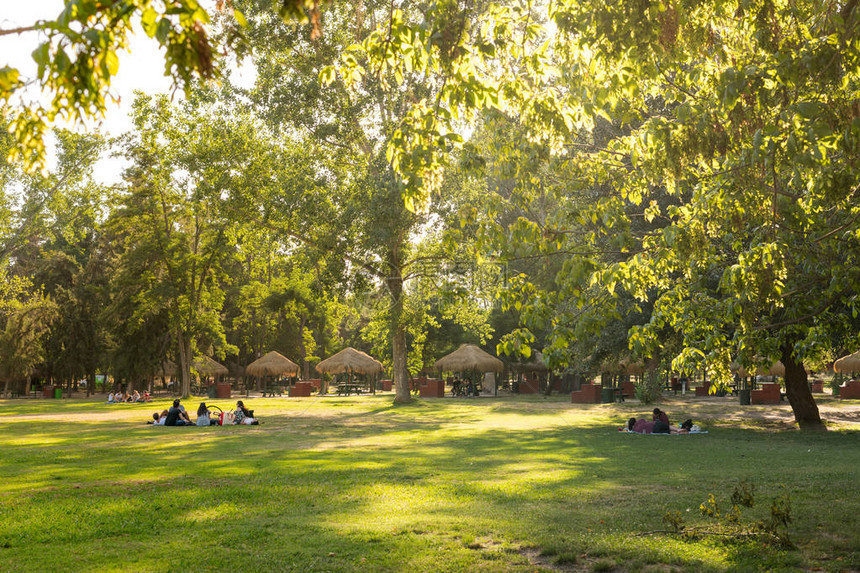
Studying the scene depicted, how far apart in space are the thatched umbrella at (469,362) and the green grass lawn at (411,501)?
28.6m

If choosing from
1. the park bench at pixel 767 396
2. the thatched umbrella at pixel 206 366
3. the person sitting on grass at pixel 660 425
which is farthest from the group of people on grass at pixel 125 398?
the park bench at pixel 767 396

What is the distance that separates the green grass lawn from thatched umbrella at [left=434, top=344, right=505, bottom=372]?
28.6 m

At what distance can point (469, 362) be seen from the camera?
159ft

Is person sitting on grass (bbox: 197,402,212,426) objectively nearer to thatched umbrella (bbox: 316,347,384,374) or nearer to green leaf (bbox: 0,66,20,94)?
green leaf (bbox: 0,66,20,94)

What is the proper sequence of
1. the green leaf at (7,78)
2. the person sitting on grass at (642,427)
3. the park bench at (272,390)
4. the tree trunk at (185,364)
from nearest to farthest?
the green leaf at (7,78) → the person sitting on grass at (642,427) → the tree trunk at (185,364) → the park bench at (272,390)

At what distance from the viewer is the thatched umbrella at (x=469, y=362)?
4853 cm

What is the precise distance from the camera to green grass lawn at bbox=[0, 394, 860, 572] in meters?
6.89

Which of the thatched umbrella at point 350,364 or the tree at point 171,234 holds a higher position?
the tree at point 171,234

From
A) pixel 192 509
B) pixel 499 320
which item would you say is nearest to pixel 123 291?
pixel 499 320

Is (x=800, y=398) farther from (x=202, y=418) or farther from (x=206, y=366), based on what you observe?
(x=206, y=366)

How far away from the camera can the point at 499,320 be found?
56281 millimetres

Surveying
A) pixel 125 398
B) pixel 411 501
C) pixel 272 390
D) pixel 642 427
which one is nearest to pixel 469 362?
pixel 272 390

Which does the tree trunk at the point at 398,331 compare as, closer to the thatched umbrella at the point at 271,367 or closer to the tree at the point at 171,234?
the tree at the point at 171,234

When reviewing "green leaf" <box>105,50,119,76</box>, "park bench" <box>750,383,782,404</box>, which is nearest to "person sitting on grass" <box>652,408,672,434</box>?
"green leaf" <box>105,50,119,76</box>
